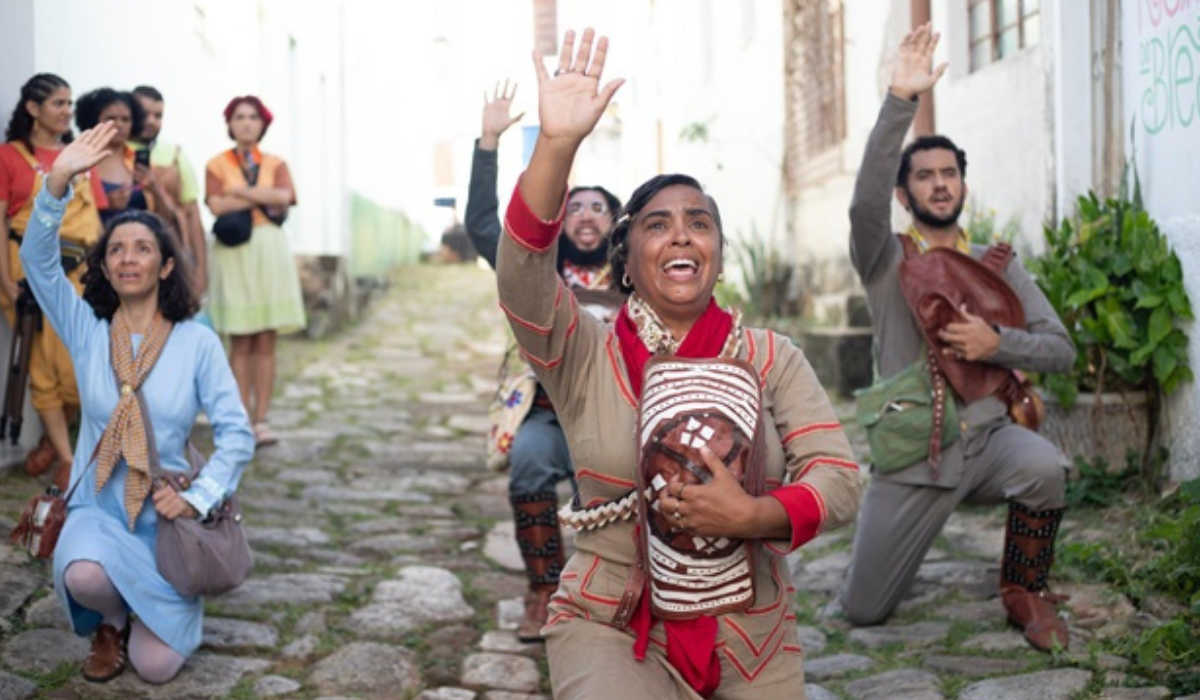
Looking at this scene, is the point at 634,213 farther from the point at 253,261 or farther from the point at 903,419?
the point at 253,261

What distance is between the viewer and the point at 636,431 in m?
3.12

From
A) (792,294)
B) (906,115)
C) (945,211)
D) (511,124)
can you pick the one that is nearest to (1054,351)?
(945,211)

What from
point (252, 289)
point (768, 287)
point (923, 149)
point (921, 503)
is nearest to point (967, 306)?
point (923, 149)

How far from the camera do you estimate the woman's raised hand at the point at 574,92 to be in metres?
2.87

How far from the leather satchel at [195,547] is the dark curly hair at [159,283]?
0.33 metres

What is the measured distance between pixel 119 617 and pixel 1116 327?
160 inches

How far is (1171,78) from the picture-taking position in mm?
6051

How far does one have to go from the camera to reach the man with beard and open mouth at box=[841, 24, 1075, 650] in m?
4.99

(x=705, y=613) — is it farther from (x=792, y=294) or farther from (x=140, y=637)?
(x=792, y=294)

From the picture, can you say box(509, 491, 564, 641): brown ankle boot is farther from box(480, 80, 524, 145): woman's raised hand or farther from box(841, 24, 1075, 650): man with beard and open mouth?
box(480, 80, 524, 145): woman's raised hand

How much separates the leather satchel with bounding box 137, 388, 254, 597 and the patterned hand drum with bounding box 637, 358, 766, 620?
208 cm

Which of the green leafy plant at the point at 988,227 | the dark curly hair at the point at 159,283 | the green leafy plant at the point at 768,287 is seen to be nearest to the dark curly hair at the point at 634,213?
A: the dark curly hair at the point at 159,283

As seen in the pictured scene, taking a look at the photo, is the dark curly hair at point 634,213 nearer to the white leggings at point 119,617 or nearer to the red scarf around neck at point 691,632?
the red scarf around neck at point 691,632

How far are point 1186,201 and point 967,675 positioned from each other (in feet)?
7.89
